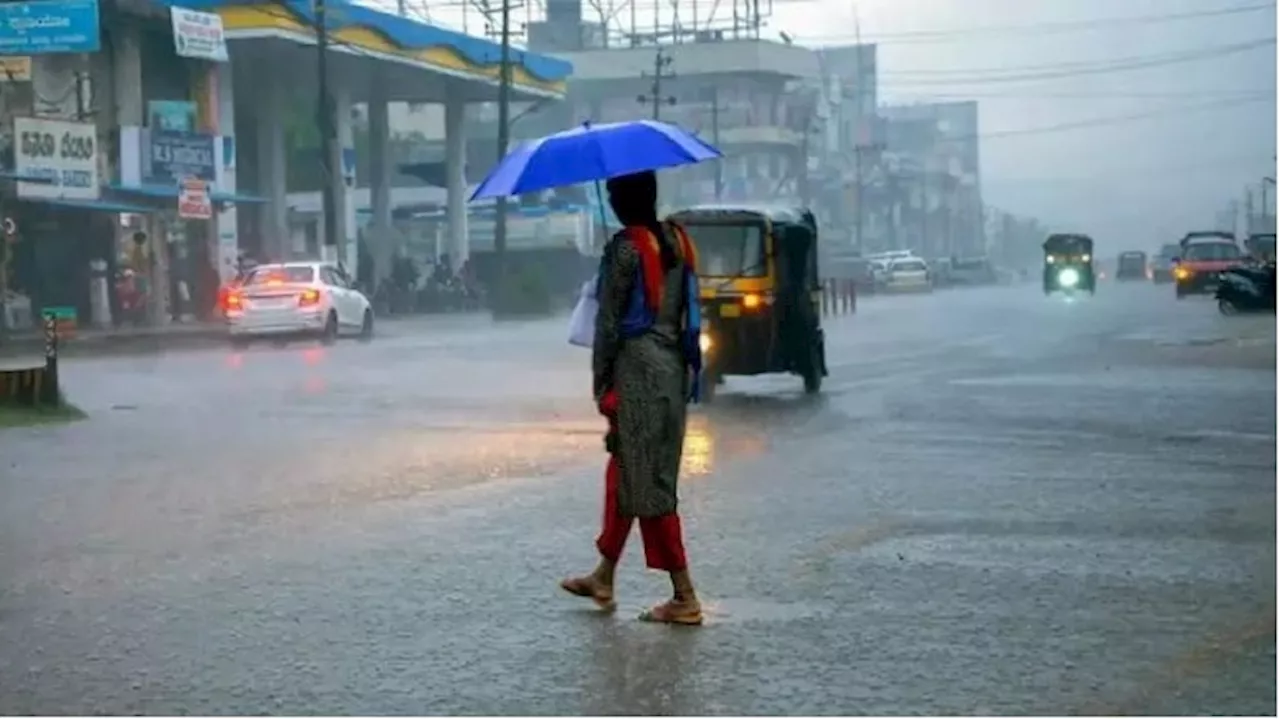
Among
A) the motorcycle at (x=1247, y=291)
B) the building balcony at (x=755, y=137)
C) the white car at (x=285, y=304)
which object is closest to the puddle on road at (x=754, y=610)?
the white car at (x=285, y=304)

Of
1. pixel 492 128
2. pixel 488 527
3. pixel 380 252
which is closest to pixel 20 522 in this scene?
pixel 488 527

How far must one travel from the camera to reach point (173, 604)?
7.86m

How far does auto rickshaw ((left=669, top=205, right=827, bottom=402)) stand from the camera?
19484 mm

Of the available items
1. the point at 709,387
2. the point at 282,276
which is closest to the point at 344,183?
the point at 282,276

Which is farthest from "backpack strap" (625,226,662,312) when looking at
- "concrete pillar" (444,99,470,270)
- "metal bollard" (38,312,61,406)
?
"concrete pillar" (444,99,470,270)

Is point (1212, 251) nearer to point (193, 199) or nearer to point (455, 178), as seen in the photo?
point (455, 178)

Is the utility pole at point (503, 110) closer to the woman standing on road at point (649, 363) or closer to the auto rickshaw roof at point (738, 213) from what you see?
the auto rickshaw roof at point (738, 213)

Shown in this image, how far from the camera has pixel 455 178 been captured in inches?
2443

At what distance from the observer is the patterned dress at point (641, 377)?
7.24m

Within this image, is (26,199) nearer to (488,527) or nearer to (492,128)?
(488,527)

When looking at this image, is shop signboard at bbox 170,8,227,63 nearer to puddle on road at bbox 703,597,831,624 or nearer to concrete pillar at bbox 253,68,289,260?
concrete pillar at bbox 253,68,289,260

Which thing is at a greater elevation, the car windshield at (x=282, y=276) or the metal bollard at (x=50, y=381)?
the car windshield at (x=282, y=276)

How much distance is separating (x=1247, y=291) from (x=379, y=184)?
2776 cm

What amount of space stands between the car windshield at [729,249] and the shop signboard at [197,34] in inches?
1001
